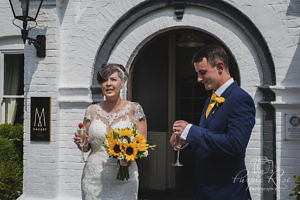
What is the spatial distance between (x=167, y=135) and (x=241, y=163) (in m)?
4.39

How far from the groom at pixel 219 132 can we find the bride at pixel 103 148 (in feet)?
2.93

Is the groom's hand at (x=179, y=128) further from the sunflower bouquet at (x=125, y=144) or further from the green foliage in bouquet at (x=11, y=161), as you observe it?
the green foliage in bouquet at (x=11, y=161)

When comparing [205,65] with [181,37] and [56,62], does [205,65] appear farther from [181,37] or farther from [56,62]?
[181,37]

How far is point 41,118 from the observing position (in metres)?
4.76

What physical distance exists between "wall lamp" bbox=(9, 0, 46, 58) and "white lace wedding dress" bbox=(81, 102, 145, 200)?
2148mm

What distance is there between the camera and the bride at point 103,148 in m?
3.01

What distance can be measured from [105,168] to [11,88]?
341cm

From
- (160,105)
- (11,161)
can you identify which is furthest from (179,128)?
(160,105)

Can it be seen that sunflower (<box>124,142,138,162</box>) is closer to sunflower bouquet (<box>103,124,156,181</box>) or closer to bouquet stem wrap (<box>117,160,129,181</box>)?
sunflower bouquet (<box>103,124,156,181</box>)

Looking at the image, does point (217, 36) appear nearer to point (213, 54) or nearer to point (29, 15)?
point (213, 54)

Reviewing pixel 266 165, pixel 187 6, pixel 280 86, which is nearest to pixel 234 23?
pixel 187 6

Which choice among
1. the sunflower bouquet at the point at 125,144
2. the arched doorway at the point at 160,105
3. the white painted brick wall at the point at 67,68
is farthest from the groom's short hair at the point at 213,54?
the arched doorway at the point at 160,105

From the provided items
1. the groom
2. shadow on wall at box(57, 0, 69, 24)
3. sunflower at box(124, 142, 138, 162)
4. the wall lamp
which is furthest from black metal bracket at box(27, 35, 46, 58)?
the groom

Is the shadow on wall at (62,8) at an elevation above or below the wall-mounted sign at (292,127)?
above
